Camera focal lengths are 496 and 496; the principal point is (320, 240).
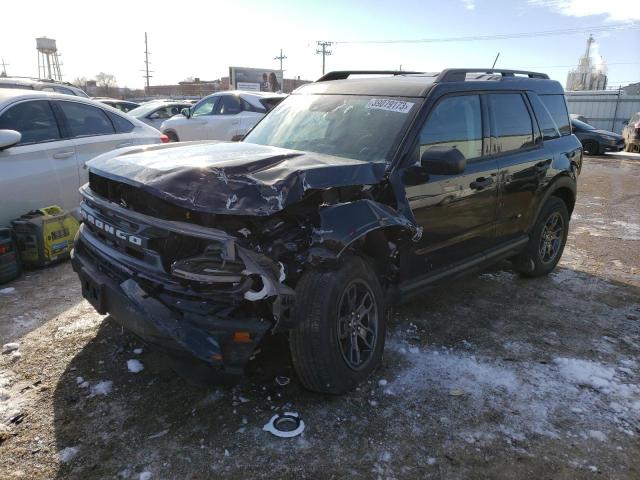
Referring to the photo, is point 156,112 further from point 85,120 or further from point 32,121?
point 32,121

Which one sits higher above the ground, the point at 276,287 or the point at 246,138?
the point at 246,138

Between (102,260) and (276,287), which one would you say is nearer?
(276,287)

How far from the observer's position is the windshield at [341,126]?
3.38 metres

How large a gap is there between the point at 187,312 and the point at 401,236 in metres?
1.38

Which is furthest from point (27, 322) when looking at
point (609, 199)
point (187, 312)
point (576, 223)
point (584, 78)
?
point (584, 78)

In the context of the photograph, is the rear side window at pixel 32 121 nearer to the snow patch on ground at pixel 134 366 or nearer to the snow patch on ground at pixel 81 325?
the snow patch on ground at pixel 81 325

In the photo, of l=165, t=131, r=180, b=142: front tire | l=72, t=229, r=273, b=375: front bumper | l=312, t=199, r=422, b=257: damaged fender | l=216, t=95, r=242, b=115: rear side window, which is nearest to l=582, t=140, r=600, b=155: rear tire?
l=216, t=95, r=242, b=115: rear side window

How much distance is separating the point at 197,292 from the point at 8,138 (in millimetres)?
3173

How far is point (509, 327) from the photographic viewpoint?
4.07 meters

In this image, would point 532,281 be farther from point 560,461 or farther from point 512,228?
point 560,461

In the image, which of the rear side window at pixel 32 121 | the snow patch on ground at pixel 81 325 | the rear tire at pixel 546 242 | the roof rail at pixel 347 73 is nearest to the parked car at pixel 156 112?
the rear side window at pixel 32 121

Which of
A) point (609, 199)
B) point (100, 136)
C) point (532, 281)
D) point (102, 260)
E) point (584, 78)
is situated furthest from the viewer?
point (584, 78)

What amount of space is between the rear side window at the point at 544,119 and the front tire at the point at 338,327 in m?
2.79

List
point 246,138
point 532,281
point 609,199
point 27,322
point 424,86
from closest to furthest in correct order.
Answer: point 424,86 → point 27,322 → point 246,138 → point 532,281 → point 609,199
